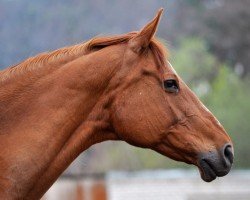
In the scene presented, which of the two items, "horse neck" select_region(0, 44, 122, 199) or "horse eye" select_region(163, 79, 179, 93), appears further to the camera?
"horse eye" select_region(163, 79, 179, 93)

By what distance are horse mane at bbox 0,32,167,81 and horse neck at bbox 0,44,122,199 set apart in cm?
6

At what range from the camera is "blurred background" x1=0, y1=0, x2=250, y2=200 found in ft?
53.5

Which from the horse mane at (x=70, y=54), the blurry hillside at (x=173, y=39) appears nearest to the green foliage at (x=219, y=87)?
the blurry hillside at (x=173, y=39)

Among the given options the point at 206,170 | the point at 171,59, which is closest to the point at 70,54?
the point at 206,170

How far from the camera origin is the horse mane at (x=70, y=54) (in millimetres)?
6176

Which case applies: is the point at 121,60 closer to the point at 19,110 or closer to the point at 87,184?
the point at 19,110

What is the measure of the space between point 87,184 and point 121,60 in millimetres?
9054

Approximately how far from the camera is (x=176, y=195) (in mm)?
16438

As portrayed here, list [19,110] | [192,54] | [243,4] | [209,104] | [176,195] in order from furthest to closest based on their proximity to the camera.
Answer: [192,54] → [243,4] → [209,104] → [176,195] → [19,110]

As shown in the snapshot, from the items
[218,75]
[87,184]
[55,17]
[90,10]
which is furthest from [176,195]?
[218,75]

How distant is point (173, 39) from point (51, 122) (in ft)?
88.1

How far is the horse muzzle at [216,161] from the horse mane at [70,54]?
2.45 ft

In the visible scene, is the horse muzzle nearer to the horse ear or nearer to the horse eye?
the horse eye

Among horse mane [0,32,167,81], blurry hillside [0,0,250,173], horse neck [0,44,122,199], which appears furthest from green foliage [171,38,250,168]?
horse neck [0,44,122,199]
